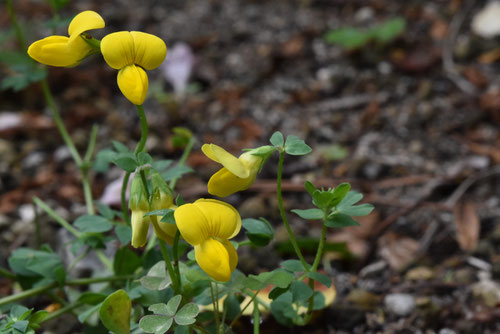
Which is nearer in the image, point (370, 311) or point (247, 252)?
point (370, 311)

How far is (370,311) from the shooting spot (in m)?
1.59

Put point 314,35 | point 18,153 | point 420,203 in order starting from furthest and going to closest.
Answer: point 314,35
point 18,153
point 420,203

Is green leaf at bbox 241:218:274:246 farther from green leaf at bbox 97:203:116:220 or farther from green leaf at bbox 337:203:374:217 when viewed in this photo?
green leaf at bbox 97:203:116:220

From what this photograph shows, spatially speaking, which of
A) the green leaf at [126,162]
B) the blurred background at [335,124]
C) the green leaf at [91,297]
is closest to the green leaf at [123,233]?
the green leaf at [91,297]

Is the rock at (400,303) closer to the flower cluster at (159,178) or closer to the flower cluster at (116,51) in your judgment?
the flower cluster at (159,178)

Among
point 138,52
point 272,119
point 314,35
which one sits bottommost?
point 272,119

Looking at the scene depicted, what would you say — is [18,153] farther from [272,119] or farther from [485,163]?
[485,163]

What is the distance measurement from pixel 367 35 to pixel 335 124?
60cm

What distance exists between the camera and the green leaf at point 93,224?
127 centimetres

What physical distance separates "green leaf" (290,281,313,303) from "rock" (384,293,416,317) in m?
0.53

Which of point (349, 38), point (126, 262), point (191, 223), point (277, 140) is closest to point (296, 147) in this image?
point (277, 140)

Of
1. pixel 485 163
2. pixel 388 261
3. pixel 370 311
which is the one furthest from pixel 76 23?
pixel 485 163

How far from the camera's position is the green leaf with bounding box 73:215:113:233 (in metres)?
1.27

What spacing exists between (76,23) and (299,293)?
70 cm
